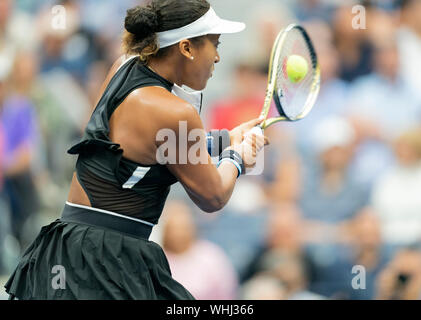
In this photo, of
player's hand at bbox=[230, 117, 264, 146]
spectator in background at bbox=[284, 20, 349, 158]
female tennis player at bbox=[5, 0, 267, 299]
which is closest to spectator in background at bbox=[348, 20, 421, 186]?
spectator in background at bbox=[284, 20, 349, 158]

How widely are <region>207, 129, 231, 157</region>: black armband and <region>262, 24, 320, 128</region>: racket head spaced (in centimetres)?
20

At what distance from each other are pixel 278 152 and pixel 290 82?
2081 mm

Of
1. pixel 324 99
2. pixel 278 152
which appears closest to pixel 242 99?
pixel 278 152

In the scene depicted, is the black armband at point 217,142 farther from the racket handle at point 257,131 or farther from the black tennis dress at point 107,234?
the black tennis dress at point 107,234

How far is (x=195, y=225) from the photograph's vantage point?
5887mm

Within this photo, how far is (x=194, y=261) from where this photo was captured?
5.64 m

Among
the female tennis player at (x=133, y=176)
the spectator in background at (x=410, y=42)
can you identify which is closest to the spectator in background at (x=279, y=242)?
the spectator in background at (x=410, y=42)

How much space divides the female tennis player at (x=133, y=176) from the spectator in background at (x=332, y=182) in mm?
2825

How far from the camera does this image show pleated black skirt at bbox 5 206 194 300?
113 inches

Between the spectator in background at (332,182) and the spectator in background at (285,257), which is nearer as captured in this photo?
the spectator in background at (285,257)

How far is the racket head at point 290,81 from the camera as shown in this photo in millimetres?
3734

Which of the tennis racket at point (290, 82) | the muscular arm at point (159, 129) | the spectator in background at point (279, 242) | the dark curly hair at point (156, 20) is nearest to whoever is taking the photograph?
the muscular arm at point (159, 129)
